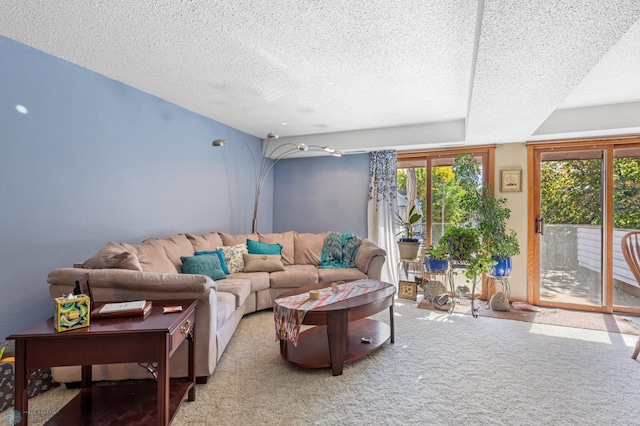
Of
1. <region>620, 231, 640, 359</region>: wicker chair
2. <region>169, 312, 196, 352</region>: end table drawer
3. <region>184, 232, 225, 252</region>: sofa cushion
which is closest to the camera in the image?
<region>169, 312, 196, 352</region>: end table drawer

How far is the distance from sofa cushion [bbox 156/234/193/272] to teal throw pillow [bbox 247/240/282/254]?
797 mm

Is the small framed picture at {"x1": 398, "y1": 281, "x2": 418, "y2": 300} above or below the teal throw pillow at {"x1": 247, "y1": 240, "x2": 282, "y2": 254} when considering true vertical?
below

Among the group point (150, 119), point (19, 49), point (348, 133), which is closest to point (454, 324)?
point (348, 133)

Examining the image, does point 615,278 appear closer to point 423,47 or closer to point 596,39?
point 596,39

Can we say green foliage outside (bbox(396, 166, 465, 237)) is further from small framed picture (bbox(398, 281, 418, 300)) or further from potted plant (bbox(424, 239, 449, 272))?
small framed picture (bbox(398, 281, 418, 300))

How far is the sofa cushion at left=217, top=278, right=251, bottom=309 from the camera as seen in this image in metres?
2.94

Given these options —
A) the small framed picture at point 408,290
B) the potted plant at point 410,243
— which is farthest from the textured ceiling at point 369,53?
the small framed picture at point 408,290

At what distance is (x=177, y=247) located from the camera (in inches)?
130

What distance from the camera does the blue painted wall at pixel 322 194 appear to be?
5102mm

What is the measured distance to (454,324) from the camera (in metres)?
3.41

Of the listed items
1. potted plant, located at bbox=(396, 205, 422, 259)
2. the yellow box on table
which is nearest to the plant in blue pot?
potted plant, located at bbox=(396, 205, 422, 259)

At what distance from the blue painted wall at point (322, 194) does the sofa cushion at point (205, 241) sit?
167 cm

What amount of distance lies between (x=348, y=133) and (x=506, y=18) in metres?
3.27

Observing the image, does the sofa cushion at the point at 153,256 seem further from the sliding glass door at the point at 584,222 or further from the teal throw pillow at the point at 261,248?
the sliding glass door at the point at 584,222
